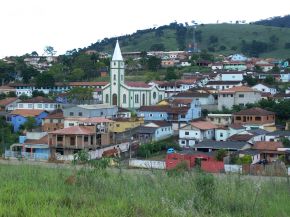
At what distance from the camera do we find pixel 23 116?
25.1 metres

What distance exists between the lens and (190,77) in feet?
127

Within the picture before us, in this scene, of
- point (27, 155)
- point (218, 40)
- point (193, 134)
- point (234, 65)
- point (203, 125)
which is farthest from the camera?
point (218, 40)

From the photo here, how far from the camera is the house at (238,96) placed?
1103 inches

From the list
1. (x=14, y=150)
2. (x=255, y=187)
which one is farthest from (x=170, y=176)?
(x=14, y=150)

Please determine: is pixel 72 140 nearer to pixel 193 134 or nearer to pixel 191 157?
pixel 191 157

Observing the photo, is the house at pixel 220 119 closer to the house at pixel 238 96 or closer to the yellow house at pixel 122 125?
the yellow house at pixel 122 125

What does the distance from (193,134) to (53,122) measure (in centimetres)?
748

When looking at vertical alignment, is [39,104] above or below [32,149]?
above

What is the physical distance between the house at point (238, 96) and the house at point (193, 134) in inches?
286

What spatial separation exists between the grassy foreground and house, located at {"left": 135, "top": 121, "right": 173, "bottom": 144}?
14.9m

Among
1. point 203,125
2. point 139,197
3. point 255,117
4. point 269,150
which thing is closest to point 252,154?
point 269,150

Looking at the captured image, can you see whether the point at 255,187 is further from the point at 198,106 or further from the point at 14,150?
the point at 198,106

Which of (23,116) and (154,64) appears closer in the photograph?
(23,116)

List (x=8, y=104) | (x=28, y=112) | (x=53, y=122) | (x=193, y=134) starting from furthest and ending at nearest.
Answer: (x=8, y=104) < (x=28, y=112) < (x=53, y=122) < (x=193, y=134)
